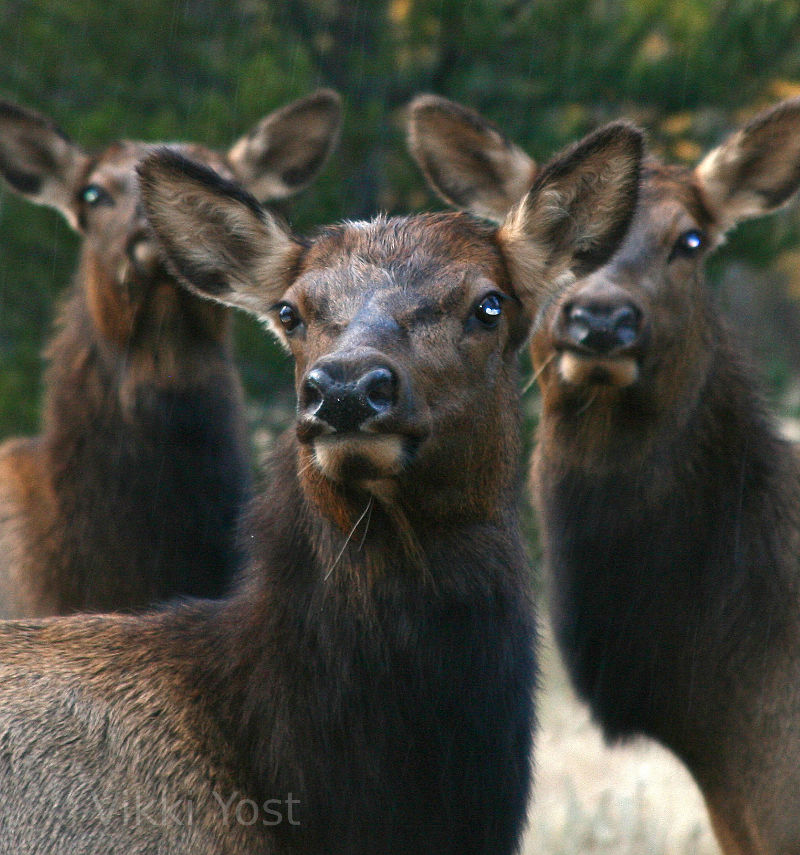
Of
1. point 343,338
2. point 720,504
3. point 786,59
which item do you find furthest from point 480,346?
point 786,59

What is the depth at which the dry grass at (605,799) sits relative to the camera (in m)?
7.36

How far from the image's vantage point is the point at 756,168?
6145mm

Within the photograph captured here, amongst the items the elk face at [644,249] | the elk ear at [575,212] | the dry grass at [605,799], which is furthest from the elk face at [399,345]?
the dry grass at [605,799]

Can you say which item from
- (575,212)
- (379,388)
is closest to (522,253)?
(575,212)

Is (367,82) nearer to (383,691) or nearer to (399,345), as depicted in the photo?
(399,345)

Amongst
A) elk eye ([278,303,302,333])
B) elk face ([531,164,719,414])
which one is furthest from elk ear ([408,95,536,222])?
elk eye ([278,303,302,333])

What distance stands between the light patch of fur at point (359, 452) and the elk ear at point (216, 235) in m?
1.16

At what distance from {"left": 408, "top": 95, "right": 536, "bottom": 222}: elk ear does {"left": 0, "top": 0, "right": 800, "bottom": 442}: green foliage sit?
4.13 metres

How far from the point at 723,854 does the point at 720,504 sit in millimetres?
1495

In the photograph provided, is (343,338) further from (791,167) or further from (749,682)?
(791,167)

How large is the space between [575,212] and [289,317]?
48.3 inches

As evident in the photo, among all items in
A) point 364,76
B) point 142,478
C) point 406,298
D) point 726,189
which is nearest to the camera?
point 406,298

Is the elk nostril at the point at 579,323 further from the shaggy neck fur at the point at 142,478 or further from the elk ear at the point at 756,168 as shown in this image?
the shaggy neck fur at the point at 142,478

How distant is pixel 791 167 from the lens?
6109 mm
